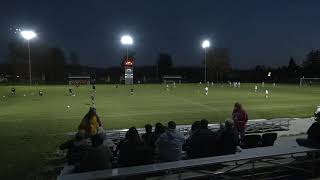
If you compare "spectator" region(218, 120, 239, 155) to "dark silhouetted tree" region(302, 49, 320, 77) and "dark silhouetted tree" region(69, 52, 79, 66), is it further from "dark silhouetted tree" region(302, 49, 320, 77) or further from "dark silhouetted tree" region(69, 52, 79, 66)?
"dark silhouetted tree" region(69, 52, 79, 66)

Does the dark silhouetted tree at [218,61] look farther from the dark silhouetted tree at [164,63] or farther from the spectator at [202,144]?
the spectator at [202,144]

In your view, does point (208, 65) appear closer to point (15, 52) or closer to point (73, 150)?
point (15, 52)

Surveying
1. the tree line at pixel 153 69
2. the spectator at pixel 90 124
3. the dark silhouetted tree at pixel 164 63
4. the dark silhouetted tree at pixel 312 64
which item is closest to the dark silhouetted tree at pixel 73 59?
the tree line at pixel 153 69

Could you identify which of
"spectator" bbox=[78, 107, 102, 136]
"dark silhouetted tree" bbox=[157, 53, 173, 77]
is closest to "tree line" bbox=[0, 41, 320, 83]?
"dark silhouetted tree" bbox=[157, 53, 173, 77]

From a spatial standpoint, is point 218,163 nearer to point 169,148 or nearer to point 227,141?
point 169,148

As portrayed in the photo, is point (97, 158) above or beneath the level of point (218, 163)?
above

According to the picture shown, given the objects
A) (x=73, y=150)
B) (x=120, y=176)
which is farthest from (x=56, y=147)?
(x=120, y=176)

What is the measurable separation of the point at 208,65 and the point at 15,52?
6016 cm

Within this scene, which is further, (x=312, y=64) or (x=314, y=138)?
(x=312, y=64)

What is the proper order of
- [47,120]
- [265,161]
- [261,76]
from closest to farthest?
[265,161] → [47,120] → [261,76]

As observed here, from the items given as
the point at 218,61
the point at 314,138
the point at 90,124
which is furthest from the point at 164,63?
the point at 314,138

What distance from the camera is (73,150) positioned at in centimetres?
1163

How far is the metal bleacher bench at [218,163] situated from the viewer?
27.5 ft

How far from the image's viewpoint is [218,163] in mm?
9172
